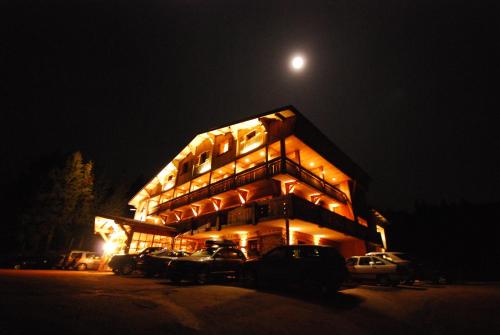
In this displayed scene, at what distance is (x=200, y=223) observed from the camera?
20.9 m

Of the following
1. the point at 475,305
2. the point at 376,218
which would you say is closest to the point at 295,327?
the point at 475,305

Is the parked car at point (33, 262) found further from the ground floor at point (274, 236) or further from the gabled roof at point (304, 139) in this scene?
the gabled roof at point (304, 139)

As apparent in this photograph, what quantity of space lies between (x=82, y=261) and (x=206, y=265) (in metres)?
18.3

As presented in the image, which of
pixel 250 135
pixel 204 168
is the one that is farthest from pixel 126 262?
pixel 250 135

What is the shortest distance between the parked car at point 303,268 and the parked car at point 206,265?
6.19 ft

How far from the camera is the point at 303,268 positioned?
8312 mm

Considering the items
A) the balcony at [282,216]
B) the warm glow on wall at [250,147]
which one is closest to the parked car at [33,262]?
the balcony at [282,216]

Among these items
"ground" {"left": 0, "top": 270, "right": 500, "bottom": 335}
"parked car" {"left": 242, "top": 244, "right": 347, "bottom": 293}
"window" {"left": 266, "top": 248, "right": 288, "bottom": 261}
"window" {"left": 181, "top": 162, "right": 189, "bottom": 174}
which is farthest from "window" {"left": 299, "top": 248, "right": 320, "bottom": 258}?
"window" {"left": 181, "top": 162, "right": 189, "bottom": 174}

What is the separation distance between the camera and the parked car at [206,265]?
10.3m

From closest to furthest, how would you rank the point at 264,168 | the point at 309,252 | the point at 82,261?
the point at 309,252 < the point at 264,168 < the point at 82,261

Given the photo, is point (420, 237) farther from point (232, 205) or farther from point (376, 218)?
point (232, 205)

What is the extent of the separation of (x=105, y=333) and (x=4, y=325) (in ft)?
5.27

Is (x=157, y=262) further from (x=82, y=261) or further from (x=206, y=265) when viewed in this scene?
(x=82, y=261)

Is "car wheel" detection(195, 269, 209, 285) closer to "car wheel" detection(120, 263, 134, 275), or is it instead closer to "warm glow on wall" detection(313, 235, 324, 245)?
"car wheel" detection(120, 263, 134, 275)
